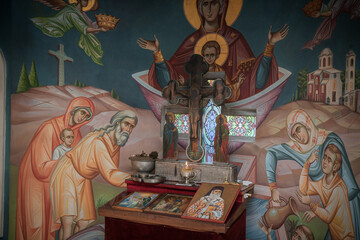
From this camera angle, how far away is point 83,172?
221 inches

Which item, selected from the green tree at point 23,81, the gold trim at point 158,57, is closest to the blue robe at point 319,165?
the gold trim at point 158,57

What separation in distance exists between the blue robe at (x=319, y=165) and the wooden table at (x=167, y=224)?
0.86m

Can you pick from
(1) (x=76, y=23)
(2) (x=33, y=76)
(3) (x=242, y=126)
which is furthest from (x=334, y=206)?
(2) (x=33, y=76)

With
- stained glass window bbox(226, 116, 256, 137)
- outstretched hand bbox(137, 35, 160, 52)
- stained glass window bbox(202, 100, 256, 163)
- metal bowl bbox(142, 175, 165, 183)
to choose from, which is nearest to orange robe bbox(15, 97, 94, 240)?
outstretched hand bbox(137, 35, 160, 52)

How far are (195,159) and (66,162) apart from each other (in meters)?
2.50

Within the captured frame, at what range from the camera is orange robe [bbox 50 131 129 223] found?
5590 mm

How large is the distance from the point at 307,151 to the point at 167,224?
2.28m

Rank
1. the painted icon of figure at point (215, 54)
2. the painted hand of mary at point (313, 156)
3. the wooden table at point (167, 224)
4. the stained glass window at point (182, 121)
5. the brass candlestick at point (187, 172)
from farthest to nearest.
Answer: the painted icon of figure at point (215, 54) < the stained glass window at point (182, 121) < the painted hand of mary at point (313, 156) < the brass candlestick at point (187, 172) < the wooden table at point (167, 224)

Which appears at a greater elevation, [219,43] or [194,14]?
[194,14]

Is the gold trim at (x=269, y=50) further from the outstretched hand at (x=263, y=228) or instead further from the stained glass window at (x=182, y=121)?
the outstretched hand at (x=263, y=228)

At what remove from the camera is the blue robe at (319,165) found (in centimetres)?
430

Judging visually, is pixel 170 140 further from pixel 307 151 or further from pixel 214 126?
pixel 307 151

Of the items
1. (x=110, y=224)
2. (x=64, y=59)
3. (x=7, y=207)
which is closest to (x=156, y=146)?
(x=110, y=224)

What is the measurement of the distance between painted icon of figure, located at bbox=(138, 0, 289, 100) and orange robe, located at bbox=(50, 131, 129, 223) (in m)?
1.39
